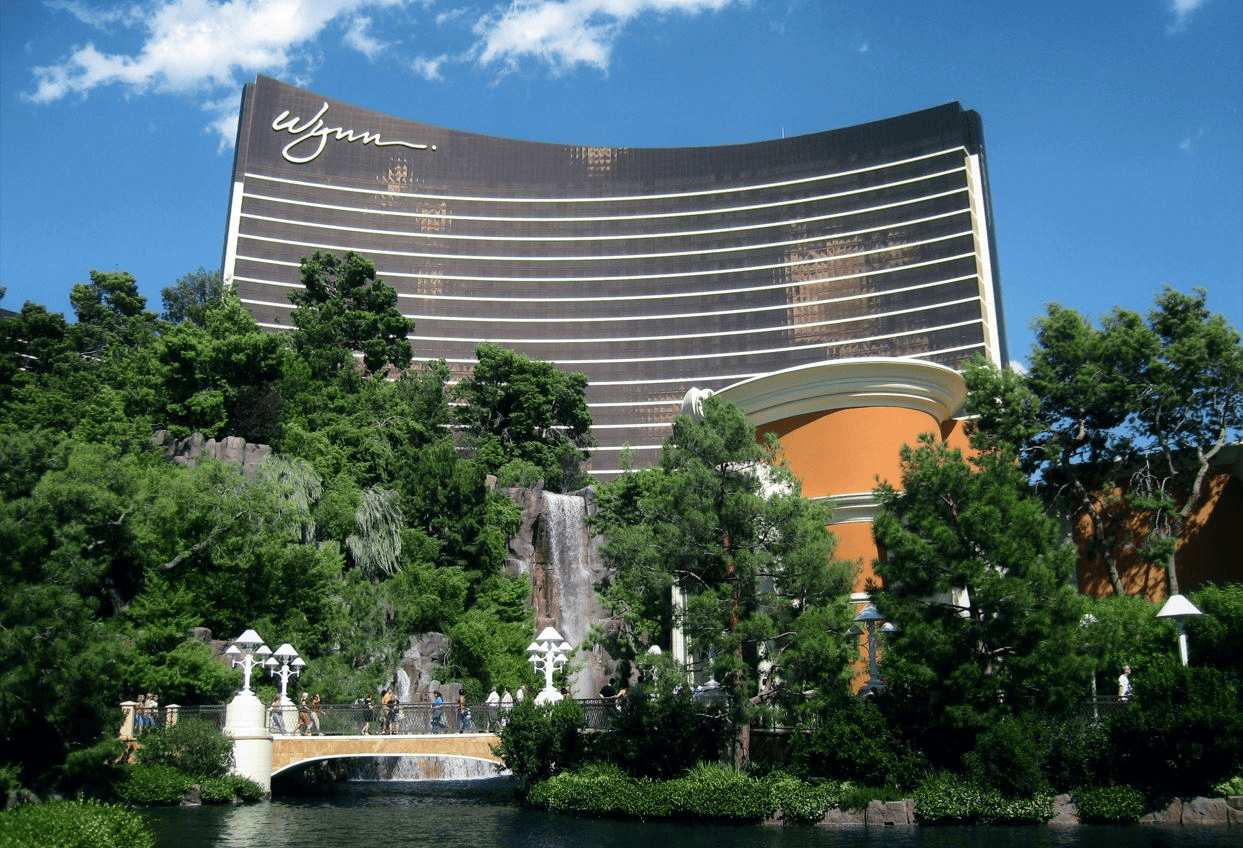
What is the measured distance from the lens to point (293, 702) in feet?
109

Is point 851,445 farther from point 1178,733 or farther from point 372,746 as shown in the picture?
point 372,746

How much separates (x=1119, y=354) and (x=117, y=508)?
91.7 ft

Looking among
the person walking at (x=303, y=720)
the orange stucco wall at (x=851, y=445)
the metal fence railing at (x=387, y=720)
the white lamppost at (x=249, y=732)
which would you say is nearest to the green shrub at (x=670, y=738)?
the metal fence railing at (x=387, y=720)

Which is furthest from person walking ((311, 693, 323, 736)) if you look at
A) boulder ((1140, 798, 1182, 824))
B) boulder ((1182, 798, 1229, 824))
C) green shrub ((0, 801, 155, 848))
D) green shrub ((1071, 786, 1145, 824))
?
boulder ((1182, 798, 1229, 824))

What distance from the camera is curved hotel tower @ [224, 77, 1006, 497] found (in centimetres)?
9062

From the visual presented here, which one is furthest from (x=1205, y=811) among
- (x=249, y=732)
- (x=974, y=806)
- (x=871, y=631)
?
(x=249, y=732)

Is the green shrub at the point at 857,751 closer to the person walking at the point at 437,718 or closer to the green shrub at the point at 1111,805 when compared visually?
the green shrub at the point at 1111,805

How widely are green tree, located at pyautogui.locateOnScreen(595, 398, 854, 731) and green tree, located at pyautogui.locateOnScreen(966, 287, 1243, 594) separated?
35.2ft

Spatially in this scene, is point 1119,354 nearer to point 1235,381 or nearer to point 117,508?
point 1235,381

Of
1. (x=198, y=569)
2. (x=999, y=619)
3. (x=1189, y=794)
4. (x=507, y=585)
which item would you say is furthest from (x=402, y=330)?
(x=1189, y=794)

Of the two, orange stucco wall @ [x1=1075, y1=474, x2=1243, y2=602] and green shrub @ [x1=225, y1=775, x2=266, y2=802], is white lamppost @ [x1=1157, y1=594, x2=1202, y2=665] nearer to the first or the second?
orange stucco wall @ [x1=1075, y1=474, x2=1243, y2=602]

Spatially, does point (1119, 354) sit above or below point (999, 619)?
above

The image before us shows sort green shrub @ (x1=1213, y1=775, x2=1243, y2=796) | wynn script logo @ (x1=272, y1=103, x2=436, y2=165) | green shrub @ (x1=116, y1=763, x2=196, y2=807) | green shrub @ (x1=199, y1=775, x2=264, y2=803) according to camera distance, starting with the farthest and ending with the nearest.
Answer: wynn script logo @ (x1=272, y1=103, x2=436, y2=165) < green shrub @ (x1=199, y1=775, x2=264, y2=803) < green shrub @ (x1=116, y1=763, x2=196, y2=807) < green shrub @ (x1=1213, y1=775, x2=1243, y2=796)

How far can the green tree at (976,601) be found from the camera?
22344 millimetres
